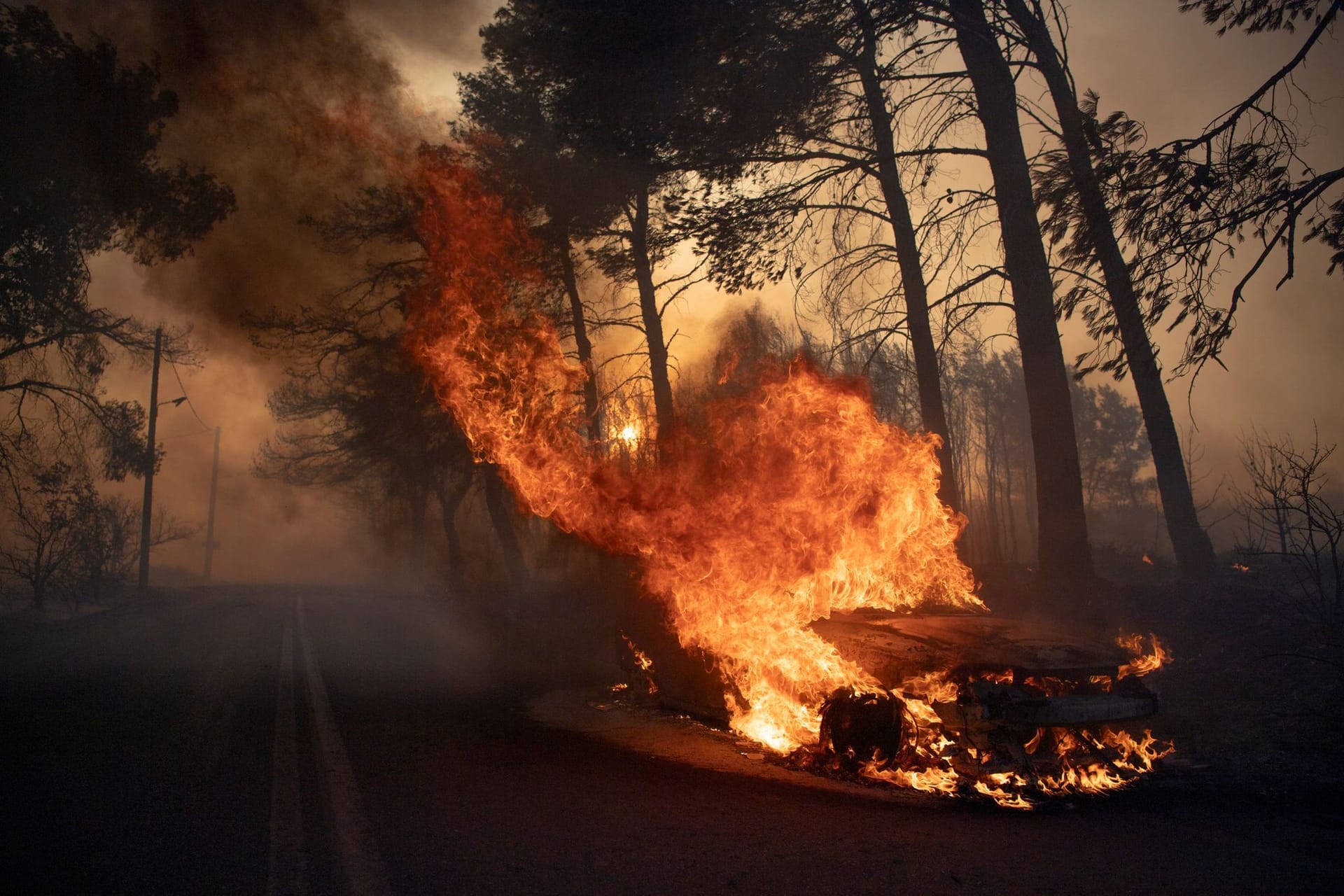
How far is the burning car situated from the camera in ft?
18.6

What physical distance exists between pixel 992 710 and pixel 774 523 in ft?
9.38

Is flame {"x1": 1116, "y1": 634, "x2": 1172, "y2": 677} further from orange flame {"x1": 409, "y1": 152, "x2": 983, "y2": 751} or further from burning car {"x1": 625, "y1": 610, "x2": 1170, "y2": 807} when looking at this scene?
orange flame {"x1": 409, "y1": 152, "x2": 983, "y2": 751}

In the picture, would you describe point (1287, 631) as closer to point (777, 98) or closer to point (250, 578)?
point (777, 98)

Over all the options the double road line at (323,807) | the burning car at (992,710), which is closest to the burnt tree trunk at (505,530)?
the double road line at (323,807)

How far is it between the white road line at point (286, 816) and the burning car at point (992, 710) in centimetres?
370

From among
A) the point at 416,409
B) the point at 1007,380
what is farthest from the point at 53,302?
the point at 1007,380

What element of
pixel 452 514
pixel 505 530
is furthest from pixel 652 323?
pixel 452 514

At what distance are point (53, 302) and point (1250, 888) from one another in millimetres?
19954

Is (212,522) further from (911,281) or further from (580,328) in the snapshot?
(911,281)

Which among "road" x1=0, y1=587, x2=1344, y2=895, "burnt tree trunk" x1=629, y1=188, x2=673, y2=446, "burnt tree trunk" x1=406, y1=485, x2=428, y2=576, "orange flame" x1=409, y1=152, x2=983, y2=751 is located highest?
"burnt tree trunk" x1=629, y1=188, x2=673, y2=446

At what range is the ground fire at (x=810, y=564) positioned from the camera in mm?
5785

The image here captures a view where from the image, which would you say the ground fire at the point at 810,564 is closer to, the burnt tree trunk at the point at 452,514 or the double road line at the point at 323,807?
the double road line at the point at 323,807

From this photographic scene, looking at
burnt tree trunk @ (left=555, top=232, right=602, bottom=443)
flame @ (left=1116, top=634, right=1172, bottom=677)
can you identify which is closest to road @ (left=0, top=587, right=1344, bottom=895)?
flame @ (left=1116, top=634, right=1172, bottom=677)

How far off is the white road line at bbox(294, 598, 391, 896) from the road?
0.02 metres
